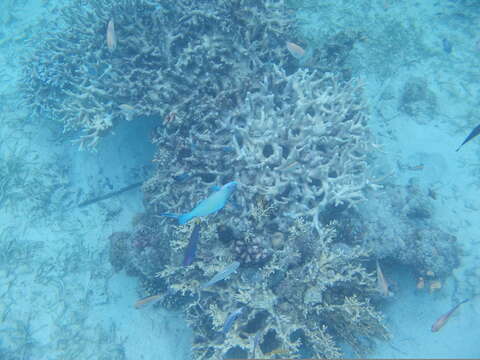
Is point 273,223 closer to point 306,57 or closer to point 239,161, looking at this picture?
point 239,161

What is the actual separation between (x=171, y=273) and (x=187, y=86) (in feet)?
10.0

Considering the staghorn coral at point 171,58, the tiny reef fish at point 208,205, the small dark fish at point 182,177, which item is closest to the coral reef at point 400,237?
the small dark fish at point 182,177

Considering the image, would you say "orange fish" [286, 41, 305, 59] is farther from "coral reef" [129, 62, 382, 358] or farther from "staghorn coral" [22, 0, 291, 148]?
"coral reef" [129, 62, 382, 358]

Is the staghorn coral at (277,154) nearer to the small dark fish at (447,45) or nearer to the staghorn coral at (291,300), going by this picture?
the staghorn coral at (291,300)

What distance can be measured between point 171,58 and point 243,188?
275 centimetres

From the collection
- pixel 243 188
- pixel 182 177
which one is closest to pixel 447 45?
pixel 243 188

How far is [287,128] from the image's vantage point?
446 centimetres

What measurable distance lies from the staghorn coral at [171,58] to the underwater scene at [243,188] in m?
0.03

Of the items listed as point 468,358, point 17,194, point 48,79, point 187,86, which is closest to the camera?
point 468,358

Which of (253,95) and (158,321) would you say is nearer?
(253,95)

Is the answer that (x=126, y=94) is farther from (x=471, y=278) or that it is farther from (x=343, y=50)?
(x=471, y=278)

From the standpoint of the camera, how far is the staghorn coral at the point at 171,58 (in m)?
5.04

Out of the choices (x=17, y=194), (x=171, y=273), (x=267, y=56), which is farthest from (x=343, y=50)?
(x=17, y=194)

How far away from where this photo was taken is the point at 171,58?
521 centimetres
